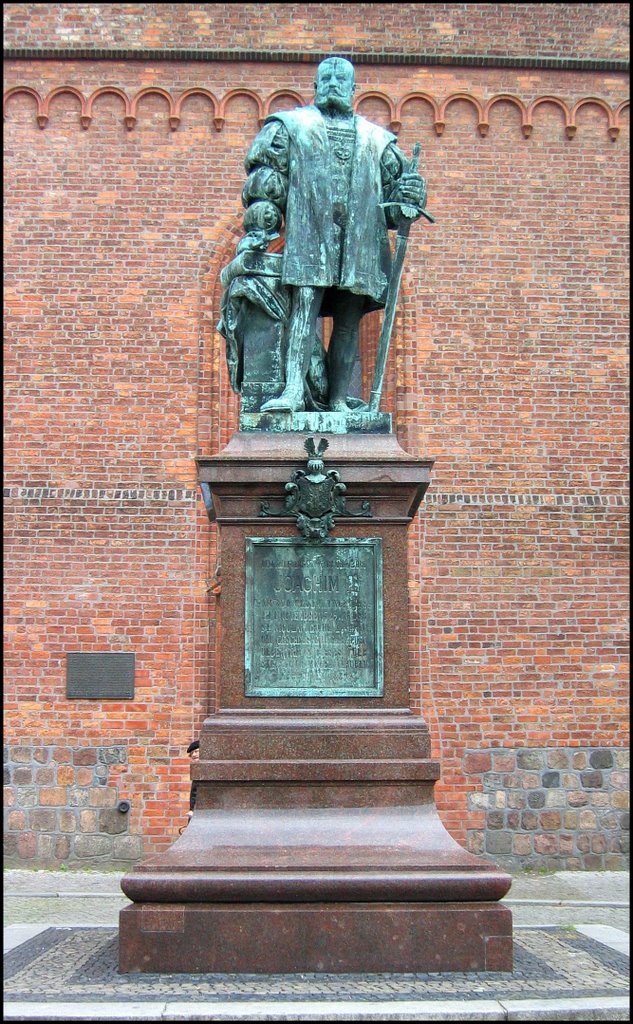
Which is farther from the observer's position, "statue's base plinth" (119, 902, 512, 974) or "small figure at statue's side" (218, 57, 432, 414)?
"small figure at statue's side" (218, 57, 432, 414)

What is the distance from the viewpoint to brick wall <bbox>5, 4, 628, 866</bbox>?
37.9ft

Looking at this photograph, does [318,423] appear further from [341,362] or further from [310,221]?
[310,221]

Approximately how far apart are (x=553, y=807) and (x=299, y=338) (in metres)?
7.14

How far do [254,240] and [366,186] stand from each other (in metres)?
0.67

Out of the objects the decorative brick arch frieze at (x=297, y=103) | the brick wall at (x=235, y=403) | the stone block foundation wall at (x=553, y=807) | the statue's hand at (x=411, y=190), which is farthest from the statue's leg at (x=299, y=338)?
the decorative brick arch frieze at (x=297, y=103)

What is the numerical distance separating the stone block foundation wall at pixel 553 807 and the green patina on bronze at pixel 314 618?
645 centimetres

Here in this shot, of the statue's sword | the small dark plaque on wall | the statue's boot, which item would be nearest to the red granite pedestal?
the statue's sword

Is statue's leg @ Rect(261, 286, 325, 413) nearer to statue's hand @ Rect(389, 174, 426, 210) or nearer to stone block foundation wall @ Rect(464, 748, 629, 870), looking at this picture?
statue's hand @ Rect(389, 174, 426, 210)

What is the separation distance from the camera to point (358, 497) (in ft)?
18.6

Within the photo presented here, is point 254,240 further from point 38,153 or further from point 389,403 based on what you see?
point 38,153

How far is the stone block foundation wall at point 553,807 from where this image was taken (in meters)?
11.4

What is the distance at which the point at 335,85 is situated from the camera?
6164 mm

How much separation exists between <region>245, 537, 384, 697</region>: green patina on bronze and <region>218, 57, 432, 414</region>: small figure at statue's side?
2.87ft

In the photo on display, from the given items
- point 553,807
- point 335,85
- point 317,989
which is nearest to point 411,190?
point 335,85
